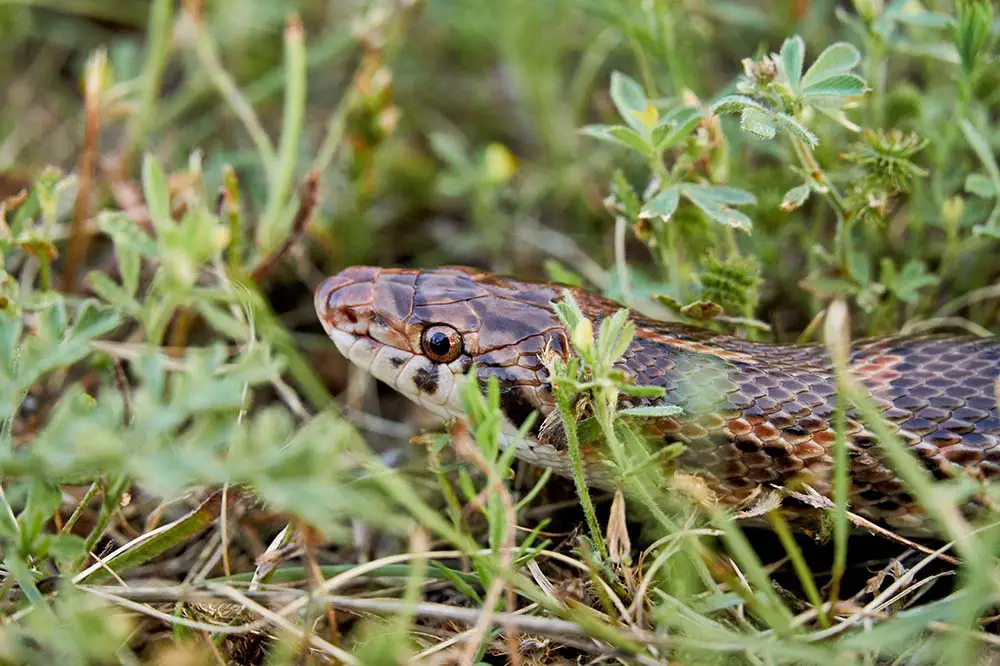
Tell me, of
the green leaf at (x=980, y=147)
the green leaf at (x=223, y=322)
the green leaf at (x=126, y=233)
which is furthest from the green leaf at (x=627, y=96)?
the green leaf at (x=126, y=233)

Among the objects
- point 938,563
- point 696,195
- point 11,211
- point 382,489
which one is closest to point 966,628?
point 938,563

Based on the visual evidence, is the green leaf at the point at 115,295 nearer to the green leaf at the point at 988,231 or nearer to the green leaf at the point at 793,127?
the green leaf at the point at 793,127

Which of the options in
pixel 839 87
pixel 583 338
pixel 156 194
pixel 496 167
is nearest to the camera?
pixel 583 338

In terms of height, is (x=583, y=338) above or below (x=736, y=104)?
below

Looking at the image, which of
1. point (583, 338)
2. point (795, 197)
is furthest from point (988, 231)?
point (583, 338)

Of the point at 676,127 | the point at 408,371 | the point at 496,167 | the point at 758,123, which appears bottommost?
the point at 408,371

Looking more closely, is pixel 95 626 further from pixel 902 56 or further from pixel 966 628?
pixel 902 56

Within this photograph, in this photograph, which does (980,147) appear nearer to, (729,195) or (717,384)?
(729,195)
